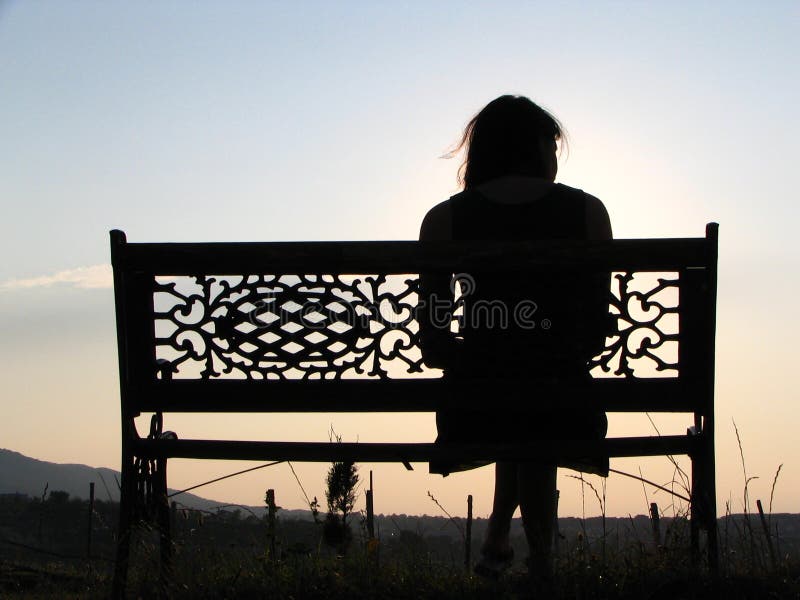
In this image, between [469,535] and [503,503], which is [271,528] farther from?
[469,535]

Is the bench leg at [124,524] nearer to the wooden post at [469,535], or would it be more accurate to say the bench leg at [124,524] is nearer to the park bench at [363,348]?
the park bench at [363,348]

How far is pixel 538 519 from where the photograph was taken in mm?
4059

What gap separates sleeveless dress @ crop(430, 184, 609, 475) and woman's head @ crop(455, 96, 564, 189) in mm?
239

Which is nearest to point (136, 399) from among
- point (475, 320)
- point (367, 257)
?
point (367, 257)

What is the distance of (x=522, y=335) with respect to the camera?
4.07 meters

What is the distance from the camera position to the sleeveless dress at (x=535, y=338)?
13.3 feet

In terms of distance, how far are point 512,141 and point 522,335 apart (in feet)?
2.80

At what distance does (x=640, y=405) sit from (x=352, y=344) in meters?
1.20

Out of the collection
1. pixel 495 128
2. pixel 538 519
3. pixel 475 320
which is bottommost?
pixel 538 519

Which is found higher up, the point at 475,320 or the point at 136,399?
the point at 475,320

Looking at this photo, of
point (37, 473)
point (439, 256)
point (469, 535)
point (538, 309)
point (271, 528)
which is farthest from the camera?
point (37, 473)

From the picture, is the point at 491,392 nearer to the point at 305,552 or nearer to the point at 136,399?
the point at 305,552

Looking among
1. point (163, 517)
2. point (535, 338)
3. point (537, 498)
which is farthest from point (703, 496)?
point (163, 517)

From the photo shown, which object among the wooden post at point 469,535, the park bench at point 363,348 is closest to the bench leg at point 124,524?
the park bench at point 363,348
